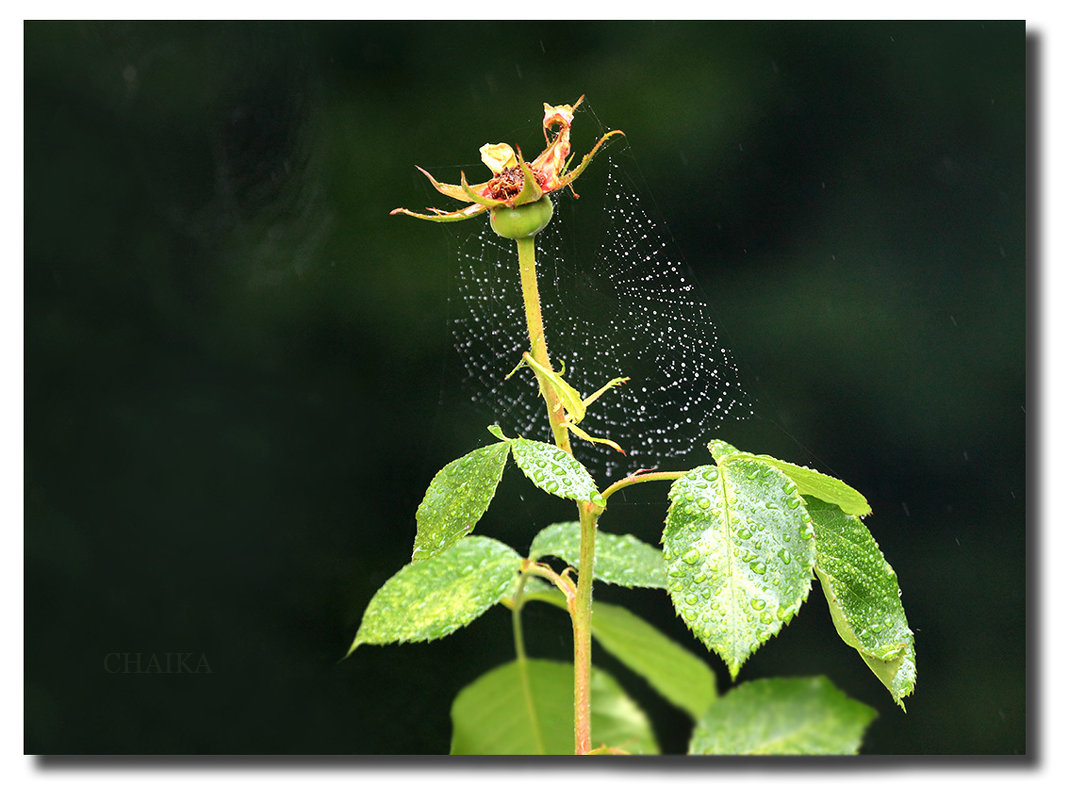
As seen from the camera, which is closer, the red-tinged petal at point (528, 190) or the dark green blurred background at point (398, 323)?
the red-tinged petal at point (528, 190)

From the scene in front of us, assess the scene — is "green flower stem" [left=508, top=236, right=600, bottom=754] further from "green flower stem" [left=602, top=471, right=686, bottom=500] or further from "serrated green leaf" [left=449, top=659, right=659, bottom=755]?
"serrated green leaf" [left=449, top=659, right=659, bottom=755]

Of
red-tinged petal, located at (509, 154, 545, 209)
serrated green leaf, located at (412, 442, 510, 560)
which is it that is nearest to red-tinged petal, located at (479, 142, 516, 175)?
red-tinged petal, located at (509, 154, 545, 209)

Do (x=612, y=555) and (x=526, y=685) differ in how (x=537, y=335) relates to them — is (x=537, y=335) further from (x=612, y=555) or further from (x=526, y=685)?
(x=526, y=685)

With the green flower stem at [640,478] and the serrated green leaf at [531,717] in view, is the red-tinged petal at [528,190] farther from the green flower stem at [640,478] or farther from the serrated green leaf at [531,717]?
the serrated green leaf at [531,717]

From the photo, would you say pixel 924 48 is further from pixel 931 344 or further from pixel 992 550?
pixel 992 550

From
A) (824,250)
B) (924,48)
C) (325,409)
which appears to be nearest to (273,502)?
(325,409)

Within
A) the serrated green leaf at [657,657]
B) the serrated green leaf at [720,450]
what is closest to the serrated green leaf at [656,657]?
the serrated green leaf at [657,657]
